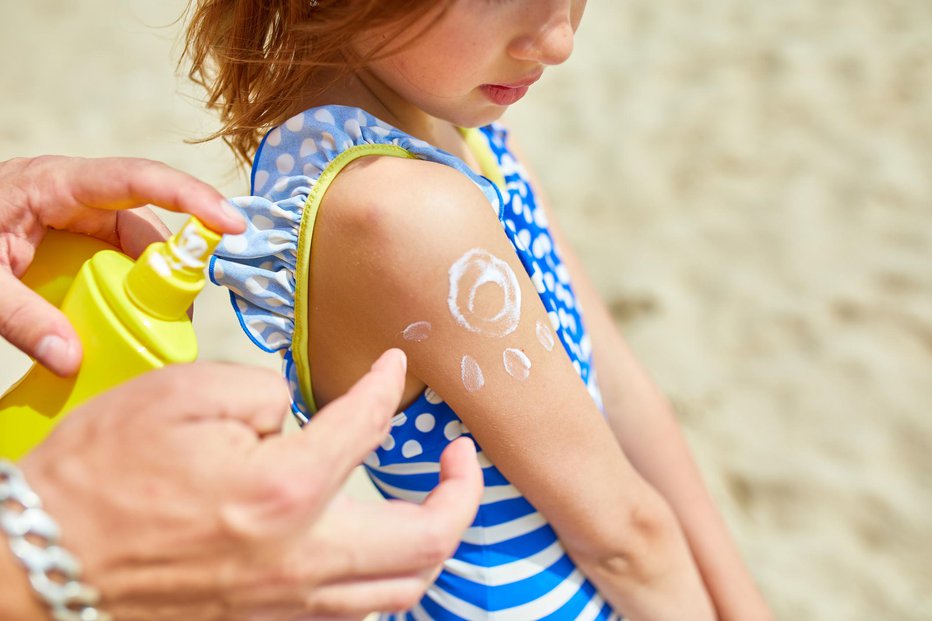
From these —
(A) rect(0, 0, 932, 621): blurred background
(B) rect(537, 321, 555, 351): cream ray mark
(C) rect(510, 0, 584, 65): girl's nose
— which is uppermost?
(A) rect(0, 0, 932, 621): blurred background

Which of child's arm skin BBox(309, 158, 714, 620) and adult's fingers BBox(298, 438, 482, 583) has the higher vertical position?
child's arm skin BBox(309, 158, 714, 620)

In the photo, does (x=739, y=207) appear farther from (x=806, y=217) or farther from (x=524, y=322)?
(x=524, y=322)

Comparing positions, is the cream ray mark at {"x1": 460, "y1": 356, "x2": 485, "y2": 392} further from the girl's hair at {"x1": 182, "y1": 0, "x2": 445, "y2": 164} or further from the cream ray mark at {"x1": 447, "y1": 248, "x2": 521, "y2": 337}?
the girl's hair at {"x1": 182, "y1": 0, "x2": 445, "y2": 164}

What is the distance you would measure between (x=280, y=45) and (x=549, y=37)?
33cm

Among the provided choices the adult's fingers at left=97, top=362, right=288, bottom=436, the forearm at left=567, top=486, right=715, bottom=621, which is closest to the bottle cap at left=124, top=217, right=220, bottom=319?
the adult's fingers at left=97, top=362, right=288, bottom=436

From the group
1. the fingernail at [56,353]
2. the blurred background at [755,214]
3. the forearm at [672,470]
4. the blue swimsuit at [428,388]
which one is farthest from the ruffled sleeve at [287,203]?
the blurred background at [755,214]

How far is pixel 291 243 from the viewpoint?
0.91 m

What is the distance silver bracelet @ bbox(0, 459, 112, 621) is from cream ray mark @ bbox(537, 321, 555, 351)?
1.70 ft

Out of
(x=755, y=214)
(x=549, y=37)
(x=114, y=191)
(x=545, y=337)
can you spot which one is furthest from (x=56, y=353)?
(x=755, y=214)

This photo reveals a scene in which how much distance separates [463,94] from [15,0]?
3763 mm

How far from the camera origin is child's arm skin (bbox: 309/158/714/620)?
33.6 inches

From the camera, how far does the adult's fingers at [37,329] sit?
2.52 feet

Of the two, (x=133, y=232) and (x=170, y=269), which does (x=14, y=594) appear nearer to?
(x=170, y=269)

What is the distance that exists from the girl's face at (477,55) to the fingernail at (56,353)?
472 millimetres
